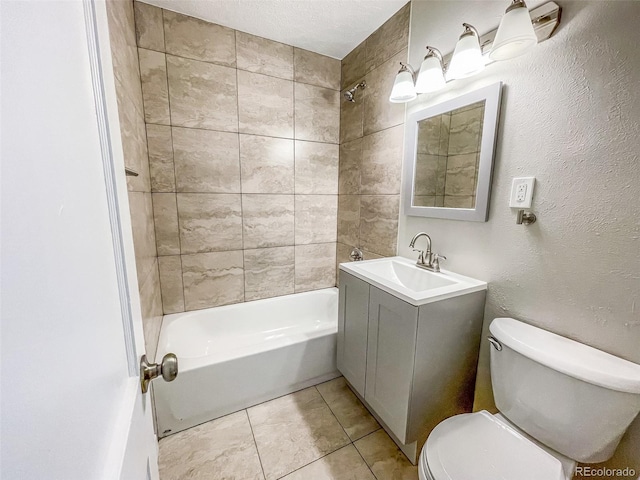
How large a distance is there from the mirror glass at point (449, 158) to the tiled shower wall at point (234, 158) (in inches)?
36.8

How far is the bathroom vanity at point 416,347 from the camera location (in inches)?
45.6

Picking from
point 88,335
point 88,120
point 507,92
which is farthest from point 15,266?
point 507,92

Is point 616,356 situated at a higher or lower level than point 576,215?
lower

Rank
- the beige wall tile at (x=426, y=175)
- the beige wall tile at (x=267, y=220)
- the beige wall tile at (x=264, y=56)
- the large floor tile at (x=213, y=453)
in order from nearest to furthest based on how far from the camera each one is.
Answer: the large floor tile at (x=213, y=453) < the beige wall tile at (x=426, y=175) < the beige wall tile at (x=264, y=56) < the beige wall tile at (x=267, y=220)

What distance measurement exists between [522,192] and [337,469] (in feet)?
5.09

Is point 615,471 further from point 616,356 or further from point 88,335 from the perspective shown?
point 88,335

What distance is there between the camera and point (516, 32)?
97 cm

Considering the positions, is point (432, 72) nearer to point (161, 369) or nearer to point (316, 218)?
point (316, 218)

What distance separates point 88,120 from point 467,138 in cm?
151

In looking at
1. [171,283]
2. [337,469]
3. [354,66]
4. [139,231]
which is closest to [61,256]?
[139,231]

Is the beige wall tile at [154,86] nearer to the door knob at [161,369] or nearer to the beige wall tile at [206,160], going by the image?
the beige wall tile at [206,160]

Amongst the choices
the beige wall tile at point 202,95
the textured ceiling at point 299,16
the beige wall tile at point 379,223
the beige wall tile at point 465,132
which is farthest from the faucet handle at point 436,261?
the beige wall tile at point 202,95

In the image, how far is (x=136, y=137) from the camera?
1.38m

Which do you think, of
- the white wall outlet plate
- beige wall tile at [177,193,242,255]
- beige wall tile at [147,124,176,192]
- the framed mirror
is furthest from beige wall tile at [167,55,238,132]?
the white wall outlet plate
